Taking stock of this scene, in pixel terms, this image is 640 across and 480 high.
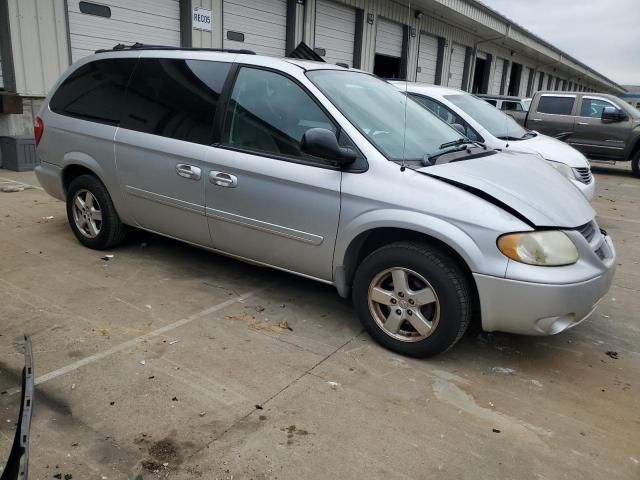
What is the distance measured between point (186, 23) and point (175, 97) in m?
7.37

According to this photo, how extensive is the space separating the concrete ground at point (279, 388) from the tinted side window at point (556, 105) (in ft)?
31.4

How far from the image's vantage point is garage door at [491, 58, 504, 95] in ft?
89.7

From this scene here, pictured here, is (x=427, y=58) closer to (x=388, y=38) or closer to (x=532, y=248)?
(x=388, y=38)

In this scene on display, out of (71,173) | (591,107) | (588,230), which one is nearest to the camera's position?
(588,230)

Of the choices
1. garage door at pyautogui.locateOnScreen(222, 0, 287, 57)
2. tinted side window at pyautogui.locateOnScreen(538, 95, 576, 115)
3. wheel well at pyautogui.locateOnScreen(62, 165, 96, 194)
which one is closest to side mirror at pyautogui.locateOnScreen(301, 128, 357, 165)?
wheel well at pyautogui.locateOnScreen(62, 165, 96, 194)

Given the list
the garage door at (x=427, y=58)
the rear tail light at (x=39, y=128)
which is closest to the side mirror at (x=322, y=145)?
the rear tail light at (x=39, y=128)

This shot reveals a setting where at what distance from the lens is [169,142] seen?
422cm

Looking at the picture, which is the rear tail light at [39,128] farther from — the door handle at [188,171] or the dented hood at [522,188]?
the dented hood at [522,188]

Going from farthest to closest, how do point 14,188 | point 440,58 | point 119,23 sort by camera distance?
point 440,58 < point 119,23 < point 14,188

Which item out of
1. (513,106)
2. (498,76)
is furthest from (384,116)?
(498,76)

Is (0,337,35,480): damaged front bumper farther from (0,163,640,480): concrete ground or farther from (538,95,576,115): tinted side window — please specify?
(538,95,576,115): tinted side window

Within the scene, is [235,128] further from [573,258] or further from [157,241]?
[573,258]

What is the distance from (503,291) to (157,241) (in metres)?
3.64

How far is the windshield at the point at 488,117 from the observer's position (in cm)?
710
